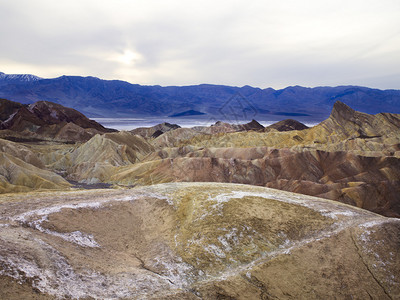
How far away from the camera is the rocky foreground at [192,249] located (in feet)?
37.6

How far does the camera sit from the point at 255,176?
5425 cm

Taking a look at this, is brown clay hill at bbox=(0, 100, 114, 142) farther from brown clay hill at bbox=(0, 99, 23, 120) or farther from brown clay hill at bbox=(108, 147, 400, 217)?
brown clay hill at bbox=(108, 147, 400, 217)

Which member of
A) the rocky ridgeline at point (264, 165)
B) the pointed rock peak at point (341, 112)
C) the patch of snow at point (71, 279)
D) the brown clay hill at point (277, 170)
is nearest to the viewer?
the patch of snow at point (71, 279)

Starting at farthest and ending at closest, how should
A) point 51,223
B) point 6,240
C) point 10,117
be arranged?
point 10,117
point 51,223
point 6,240

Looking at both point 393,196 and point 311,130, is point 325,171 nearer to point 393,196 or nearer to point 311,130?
point 393,196

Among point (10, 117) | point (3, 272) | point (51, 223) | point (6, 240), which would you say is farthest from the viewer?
point (10, 117)

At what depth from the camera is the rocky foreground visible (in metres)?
11.5

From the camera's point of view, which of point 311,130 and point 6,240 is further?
point 311,130

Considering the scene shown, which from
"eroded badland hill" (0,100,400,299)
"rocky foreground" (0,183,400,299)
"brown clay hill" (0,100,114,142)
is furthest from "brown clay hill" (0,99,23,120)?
"rocky foreground" (0,183,400,299)

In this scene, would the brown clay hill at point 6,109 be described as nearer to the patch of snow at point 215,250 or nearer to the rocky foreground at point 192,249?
the rocky foreground at point 192,249

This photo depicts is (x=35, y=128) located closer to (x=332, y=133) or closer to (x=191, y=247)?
(x=332, y=133)

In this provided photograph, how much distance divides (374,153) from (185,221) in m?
52.5

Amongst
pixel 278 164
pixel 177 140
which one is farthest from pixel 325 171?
pixel 177 140

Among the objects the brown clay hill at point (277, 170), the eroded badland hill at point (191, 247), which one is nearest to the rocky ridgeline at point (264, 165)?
the brown clay hill at point (277, 170)
